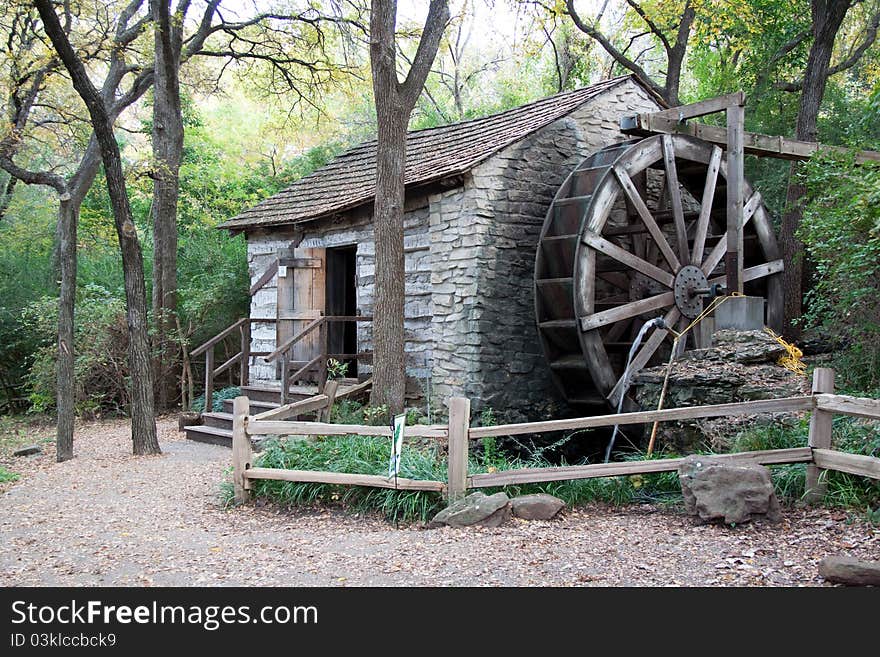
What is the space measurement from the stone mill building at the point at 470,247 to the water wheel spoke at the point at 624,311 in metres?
1.16

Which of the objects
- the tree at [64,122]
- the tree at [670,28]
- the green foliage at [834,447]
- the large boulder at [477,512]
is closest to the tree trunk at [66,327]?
the tree at [64,122]

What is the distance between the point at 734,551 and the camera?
4.70m

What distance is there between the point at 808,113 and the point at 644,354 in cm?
472

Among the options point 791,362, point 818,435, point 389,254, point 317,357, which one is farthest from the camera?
point 317,357

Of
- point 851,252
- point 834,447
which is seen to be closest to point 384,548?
point 834,447

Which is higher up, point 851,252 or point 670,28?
point 670,28

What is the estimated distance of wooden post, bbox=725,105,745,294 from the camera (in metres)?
8.80

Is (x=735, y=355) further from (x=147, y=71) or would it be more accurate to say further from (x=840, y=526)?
(x=147, y=71)

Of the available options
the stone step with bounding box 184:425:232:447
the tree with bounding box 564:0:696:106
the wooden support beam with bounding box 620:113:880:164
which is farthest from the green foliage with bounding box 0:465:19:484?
the tree with bounding box 564:0:696:106

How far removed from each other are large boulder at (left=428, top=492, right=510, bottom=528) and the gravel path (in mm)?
118

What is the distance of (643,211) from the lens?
30.2 ft

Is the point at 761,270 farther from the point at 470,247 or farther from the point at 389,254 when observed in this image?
the point at 389,254

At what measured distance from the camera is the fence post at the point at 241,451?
6.58 m

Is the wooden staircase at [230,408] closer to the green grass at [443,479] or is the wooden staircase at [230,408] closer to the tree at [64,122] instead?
the tree at [64,122]
